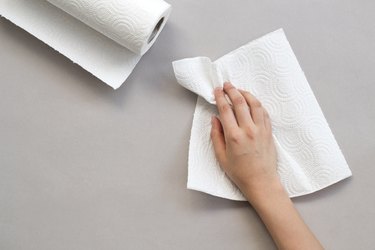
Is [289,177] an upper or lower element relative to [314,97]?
lower

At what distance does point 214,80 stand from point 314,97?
16 centimetres

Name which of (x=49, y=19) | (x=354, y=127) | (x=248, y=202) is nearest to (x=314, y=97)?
(x=354, y=127)

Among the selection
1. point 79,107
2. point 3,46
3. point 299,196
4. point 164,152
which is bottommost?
point 299,196

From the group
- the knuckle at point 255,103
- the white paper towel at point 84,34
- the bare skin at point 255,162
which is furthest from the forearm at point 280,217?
the white paper towel at point 84,34

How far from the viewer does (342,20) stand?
0.66 meters

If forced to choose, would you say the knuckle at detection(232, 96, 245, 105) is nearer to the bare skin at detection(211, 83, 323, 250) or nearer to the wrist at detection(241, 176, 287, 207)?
the bare skin at detection(211, 83, 323, 250)

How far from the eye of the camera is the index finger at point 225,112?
59cm

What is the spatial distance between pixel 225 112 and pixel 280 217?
0.17m

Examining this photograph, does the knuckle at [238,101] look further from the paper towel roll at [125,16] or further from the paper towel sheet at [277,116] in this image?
the paper towel roll at [125,16]

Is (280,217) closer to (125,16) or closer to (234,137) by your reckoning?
(234,137)

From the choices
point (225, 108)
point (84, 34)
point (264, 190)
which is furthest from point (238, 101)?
point (84, 34)

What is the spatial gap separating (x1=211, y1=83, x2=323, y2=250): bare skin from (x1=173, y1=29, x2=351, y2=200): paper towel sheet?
0.06 feet

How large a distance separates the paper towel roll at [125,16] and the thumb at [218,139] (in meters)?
0.16

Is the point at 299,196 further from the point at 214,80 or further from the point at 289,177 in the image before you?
the point at 214,80
